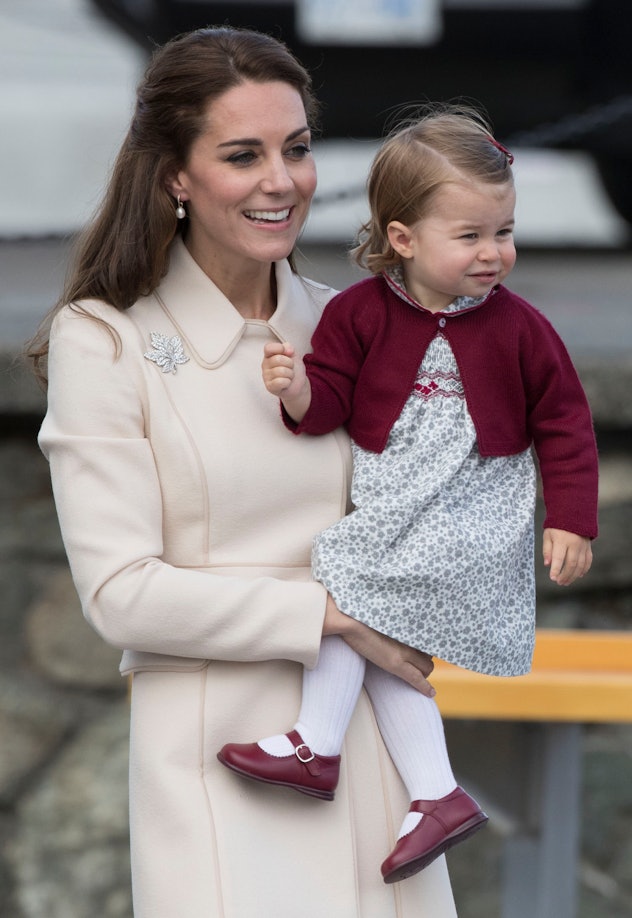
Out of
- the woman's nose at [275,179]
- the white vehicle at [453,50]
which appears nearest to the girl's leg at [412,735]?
the woman's nose at [275,179]

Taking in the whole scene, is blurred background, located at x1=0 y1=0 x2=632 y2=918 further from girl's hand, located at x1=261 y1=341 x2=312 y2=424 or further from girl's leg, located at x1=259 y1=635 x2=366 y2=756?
girl's leg, located at x1=259 y1=635 x2=366 y2=756

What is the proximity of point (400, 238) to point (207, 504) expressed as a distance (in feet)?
1.40

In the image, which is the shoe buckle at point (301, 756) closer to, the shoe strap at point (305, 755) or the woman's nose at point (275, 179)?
the shoe strap at point (305, 755)

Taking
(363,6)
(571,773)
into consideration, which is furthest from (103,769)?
(363,6)

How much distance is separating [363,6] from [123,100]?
0.79 metres

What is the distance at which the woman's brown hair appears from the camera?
2070mm

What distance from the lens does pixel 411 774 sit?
2.10 m

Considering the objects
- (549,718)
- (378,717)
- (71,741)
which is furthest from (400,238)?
(71,741)

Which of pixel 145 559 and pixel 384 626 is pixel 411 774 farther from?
pixel 145 559

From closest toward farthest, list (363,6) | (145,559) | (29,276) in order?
1. (145,559)
2. (29,276)
3. (363,6)

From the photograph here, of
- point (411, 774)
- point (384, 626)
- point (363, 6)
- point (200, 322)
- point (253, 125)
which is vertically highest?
point (363, 6)

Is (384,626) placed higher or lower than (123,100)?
lower

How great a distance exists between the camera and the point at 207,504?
2.05 m

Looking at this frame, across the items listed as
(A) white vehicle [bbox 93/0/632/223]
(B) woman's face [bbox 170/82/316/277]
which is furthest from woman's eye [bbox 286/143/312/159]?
(A) white vehicle [bbox 93/0/632/223]
